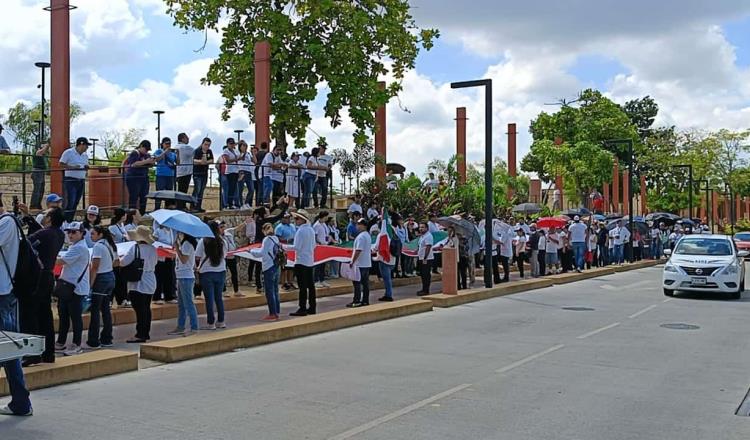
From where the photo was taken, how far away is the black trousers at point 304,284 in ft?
47.0

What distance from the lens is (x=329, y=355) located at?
11242 millimetres

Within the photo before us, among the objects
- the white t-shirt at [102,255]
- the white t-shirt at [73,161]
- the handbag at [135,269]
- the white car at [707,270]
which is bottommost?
the white car at [707,270]

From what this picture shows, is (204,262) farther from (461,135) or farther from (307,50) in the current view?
(461,135)

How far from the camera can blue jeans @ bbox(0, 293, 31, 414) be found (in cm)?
735

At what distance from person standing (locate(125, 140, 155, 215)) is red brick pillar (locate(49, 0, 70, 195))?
1.45m

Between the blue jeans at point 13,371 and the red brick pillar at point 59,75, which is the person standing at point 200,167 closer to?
the red brick pillar at point 59,75

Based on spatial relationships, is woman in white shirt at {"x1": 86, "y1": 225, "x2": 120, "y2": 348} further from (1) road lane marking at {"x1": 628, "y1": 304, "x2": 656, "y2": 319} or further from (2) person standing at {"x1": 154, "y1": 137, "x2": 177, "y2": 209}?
(1) road lane marking at {"x1": 628, "y1": 304, "x2": 656, "y2": 319}

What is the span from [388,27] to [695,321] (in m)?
14.4

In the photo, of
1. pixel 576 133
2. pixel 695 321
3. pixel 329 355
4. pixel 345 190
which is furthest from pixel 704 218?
pixel 329 355

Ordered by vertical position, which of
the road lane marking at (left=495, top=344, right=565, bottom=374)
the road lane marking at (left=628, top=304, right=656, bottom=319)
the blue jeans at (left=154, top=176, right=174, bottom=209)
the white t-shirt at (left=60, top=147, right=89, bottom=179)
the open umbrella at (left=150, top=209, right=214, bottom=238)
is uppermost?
the white t-shirt at (left=60, top=147, right=89, bottom=179)

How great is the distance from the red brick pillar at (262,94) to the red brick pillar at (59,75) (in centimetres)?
633

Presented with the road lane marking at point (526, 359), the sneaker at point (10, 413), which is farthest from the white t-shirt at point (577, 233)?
the sneaker at point (10, 413)

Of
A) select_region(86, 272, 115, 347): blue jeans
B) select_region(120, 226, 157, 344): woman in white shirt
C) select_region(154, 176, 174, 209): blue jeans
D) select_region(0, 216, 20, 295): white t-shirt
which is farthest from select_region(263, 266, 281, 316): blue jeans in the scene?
select_region(0, 216, 20, 295): white t-shirt

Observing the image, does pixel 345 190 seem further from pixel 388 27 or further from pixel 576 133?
pixel 576 133
